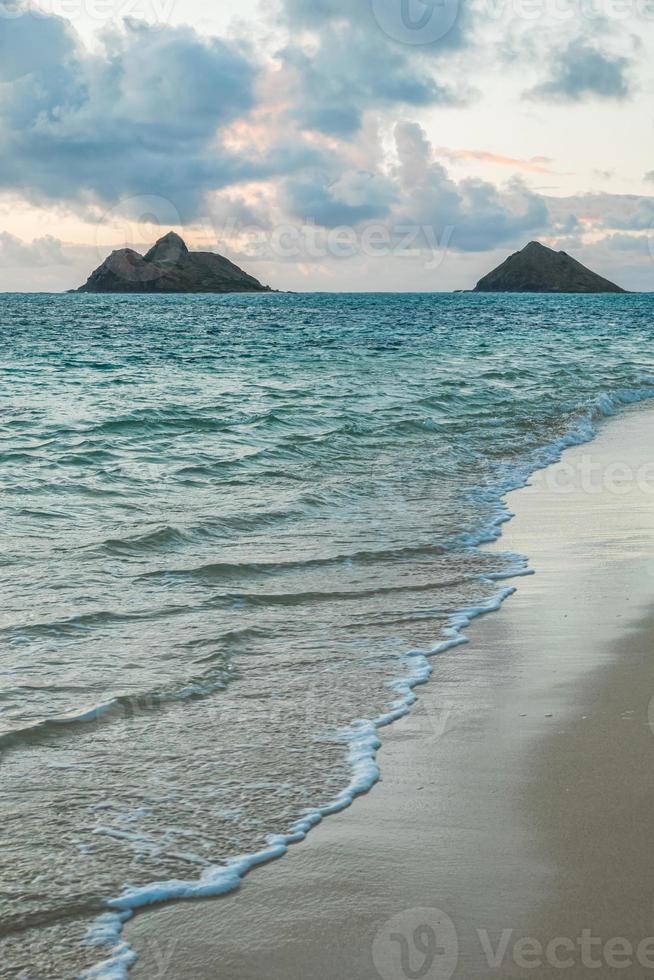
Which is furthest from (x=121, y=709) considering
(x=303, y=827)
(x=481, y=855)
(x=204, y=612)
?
(x=481, y=855)

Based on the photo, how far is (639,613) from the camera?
5.84 metres

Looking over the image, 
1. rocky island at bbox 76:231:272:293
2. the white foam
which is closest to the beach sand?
the white foam

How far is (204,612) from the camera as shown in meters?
5.96

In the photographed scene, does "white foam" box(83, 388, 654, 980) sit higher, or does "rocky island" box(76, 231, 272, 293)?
"rocky island" box(76, 231, 272, 293)

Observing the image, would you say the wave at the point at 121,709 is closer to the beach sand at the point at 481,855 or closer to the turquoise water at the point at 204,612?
the turquoise water at the point at 204,612

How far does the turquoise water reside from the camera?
11.1 ft

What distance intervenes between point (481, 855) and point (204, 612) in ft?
10.2

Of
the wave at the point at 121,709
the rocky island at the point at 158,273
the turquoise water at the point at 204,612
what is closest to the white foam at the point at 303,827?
the turquoise water at the point at 204,612

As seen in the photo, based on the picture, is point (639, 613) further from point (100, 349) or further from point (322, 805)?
point (100, 349)

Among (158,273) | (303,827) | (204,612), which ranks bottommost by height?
(303,827)

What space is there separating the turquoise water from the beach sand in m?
0.18

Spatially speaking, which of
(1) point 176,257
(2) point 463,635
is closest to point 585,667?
(2) point 463,635

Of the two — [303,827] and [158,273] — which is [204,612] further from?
[158,273]

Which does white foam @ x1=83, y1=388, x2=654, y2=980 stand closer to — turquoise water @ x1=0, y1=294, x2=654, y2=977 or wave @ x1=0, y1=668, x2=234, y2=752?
turquoise water @ x1=0, y1=294, x2=654, y2=977
